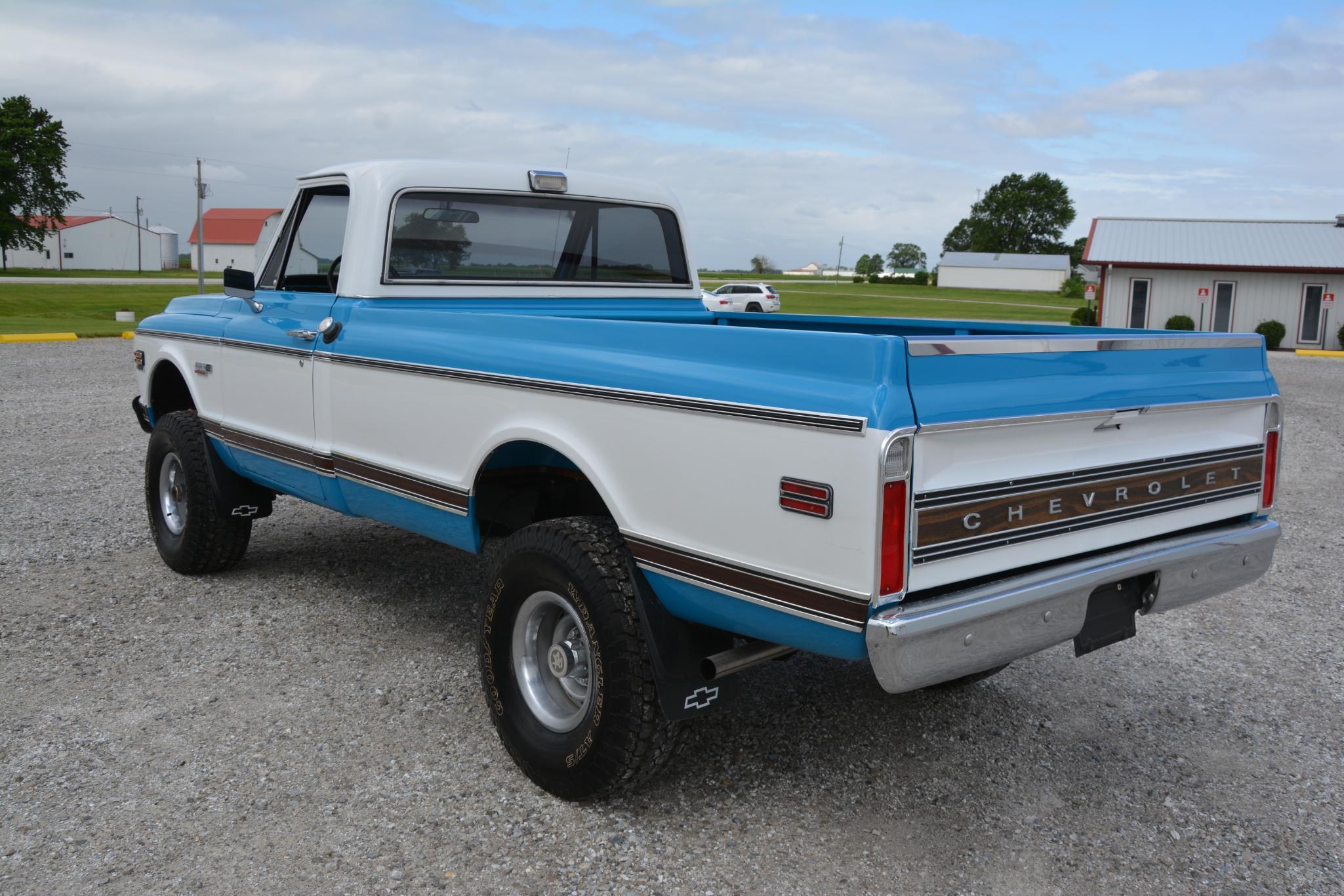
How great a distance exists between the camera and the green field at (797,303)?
26.7 metres

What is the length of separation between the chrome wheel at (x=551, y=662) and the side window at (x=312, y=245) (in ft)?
6.55

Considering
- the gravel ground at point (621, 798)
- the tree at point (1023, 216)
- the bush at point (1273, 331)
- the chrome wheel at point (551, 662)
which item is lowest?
the gravel ground at point (621, 798)

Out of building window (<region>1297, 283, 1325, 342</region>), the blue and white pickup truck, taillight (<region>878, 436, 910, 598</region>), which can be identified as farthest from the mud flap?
building window (<region>1297, 283, 1325, 342</region>)

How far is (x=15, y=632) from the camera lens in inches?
190

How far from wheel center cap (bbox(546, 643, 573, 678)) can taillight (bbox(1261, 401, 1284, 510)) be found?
243 centimetres

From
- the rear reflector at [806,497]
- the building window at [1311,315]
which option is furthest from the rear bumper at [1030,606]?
the building window at [1311,315]

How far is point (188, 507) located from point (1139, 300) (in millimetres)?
33952

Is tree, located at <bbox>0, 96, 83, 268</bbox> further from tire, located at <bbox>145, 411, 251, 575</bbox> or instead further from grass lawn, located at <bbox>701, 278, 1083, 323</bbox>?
tire, located at <bbox>145, 411, 251, 575</bbox>

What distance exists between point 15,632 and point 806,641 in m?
3.98

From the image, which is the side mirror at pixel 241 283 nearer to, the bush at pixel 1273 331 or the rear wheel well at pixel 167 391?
the rear wheel well at pixel 167 391

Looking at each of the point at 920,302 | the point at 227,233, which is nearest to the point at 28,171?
the point at 227,233

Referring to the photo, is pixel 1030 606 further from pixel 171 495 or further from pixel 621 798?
pixel 171 495

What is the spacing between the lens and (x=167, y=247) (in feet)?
365

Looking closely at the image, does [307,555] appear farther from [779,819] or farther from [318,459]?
[779,819]
